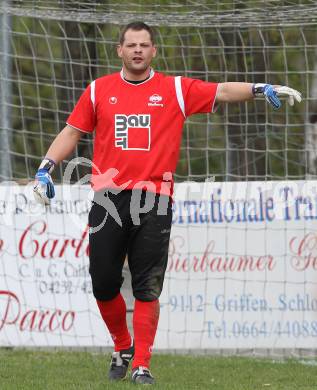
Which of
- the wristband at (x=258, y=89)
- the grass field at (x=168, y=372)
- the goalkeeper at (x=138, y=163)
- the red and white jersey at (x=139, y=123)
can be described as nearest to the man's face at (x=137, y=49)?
the goalkeeper at (x=138, y=163)

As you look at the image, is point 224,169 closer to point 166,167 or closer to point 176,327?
point 176,327

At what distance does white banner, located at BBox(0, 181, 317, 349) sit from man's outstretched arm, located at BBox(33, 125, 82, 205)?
98.5 inches

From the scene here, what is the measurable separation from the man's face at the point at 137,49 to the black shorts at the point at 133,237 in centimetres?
74

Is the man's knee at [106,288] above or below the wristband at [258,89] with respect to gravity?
below

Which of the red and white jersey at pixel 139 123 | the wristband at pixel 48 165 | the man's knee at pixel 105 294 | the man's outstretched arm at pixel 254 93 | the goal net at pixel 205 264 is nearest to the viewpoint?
the man's outstretched arm at pixel 254 93

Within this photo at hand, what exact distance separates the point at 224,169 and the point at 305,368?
3160 millimetres

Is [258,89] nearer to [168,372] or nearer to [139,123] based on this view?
[139,123]

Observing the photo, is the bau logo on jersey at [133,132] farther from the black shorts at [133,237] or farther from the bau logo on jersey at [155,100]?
the black shorts at [133,237]

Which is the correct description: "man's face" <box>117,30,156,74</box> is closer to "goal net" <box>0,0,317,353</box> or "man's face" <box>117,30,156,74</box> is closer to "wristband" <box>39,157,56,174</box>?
"wristband" <box>39,157,56,174</box>

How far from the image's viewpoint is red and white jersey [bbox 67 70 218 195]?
631 centimetres

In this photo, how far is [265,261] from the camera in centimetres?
900

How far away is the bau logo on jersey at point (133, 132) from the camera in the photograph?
6.31 m

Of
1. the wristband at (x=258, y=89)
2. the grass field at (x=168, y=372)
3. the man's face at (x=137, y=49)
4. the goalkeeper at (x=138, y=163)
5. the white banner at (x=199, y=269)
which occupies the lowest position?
the grass field at (x=168, y=372)

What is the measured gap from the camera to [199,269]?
905 centimetres
